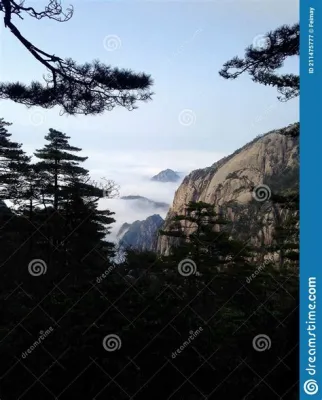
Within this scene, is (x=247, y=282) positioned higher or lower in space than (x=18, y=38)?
lower

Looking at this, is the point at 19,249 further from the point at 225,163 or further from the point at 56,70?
the point at 225,163

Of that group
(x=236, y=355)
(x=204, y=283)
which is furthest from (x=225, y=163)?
(x=236, y=355)
